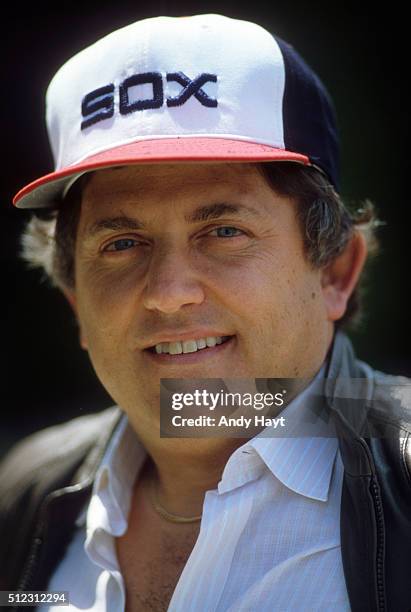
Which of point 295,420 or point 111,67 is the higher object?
point 111,67

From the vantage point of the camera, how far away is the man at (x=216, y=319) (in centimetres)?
108

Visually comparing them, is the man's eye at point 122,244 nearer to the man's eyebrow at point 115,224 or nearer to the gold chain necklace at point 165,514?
the man's eyebrow at point 115,224

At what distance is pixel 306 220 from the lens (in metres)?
1.28

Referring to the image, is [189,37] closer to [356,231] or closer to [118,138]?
[118,138]

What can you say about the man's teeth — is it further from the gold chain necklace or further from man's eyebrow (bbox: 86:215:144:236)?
the gold chain necklace

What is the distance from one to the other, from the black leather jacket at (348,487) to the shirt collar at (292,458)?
0.04 meters

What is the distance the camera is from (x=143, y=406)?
124cm

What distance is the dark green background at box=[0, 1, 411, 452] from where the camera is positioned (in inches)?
86.3

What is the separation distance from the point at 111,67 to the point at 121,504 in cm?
73

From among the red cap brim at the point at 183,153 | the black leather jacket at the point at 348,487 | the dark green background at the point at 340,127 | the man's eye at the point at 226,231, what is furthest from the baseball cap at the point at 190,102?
the dark green background at the point at 340,127

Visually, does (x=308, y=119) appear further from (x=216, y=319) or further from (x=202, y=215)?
(x=216, y=319)

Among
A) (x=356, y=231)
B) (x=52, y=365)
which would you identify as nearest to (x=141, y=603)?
(x=356, y=231)

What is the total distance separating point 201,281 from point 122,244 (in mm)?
179

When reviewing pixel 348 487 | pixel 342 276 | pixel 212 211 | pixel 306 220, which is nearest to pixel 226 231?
pixel 212 211
